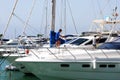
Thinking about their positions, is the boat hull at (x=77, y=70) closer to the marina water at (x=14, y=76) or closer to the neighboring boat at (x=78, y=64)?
the neighboring boat at (x=78, y=64)

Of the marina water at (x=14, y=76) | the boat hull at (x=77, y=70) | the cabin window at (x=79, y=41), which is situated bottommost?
the marina water at (x=14, y=76)

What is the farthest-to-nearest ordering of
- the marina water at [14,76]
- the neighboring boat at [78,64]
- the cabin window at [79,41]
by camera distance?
the marina water at [14,76] < the cabin window at [79,41] < the neighboring boat at [78,64]

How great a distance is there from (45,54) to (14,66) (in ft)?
23.2

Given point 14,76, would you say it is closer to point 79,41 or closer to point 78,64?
point 79,41

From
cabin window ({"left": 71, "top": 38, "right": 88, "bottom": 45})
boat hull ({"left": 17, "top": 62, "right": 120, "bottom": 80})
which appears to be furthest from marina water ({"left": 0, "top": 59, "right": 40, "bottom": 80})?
boat hull ({"left": 17, "top": 62, "right": 120, "bottom": 80})

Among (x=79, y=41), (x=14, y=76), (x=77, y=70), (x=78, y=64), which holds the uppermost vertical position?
(x=79, y=41)

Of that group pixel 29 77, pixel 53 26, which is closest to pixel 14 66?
pixel 29 77

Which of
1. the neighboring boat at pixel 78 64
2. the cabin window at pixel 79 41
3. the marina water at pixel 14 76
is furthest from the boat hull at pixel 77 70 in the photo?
the marina water at pixel 14 76

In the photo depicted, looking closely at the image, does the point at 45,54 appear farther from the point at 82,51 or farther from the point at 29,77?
the point at 29,77

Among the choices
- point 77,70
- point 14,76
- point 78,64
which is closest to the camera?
point 78,64

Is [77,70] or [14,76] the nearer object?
[77,70]

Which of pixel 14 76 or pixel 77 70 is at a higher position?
pixel 77 70

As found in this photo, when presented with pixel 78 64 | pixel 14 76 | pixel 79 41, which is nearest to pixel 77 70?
pixel 78 64

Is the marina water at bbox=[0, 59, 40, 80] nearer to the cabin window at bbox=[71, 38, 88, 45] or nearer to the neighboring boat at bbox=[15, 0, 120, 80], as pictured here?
the cabin window at bbox=[71, 38, 88, 45]
